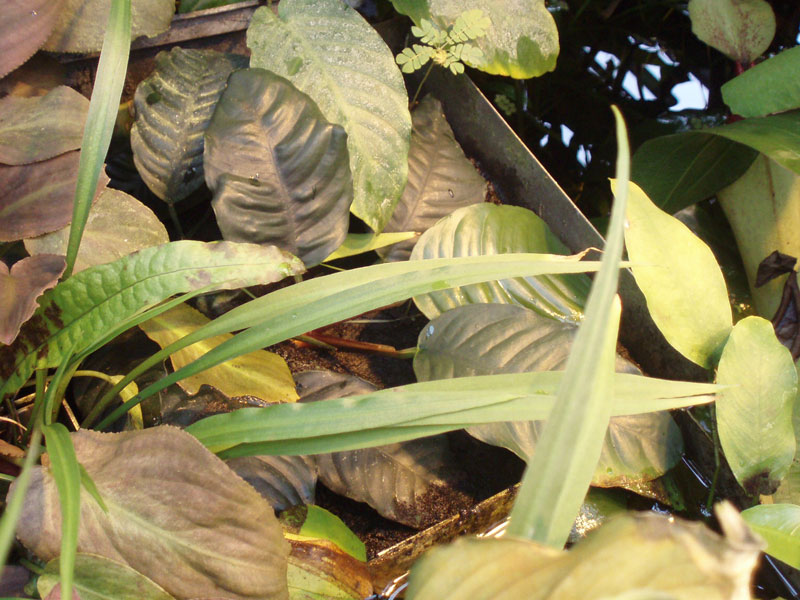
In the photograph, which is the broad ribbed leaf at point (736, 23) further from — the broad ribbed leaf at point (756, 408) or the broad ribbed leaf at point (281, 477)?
the broad ribbed leaf at point (281, 477)

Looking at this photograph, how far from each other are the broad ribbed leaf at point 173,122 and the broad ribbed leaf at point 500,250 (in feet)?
1.22

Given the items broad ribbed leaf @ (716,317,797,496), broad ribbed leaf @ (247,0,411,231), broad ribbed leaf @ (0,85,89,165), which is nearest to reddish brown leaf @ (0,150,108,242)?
broad ribbed leaf @ (0,85,89,165)

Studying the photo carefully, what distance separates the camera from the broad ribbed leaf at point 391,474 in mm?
792

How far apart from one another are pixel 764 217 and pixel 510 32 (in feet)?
1.74

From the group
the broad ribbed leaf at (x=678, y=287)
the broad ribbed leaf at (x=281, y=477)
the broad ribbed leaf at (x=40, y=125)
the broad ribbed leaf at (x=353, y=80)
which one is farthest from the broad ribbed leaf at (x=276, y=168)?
the broad ribbed leaf at (x=678, y=287)

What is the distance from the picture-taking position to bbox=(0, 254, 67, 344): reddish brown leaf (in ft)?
2.10

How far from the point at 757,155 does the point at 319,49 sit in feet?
2.54

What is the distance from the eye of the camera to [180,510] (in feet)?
1.92

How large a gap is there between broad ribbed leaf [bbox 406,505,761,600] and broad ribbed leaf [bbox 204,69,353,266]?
2.06 ft

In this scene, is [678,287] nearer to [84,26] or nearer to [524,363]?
[524,363]

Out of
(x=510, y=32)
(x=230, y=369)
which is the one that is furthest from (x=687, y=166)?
(x=230, y=369)

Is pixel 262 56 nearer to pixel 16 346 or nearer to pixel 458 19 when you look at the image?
pixel 458 19

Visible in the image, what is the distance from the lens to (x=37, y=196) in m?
0.82

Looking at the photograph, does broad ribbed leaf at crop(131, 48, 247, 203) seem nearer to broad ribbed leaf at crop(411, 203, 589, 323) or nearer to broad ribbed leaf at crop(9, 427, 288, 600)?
Result: broad ribbed leaf at crop(411, 203, 589, 323)
